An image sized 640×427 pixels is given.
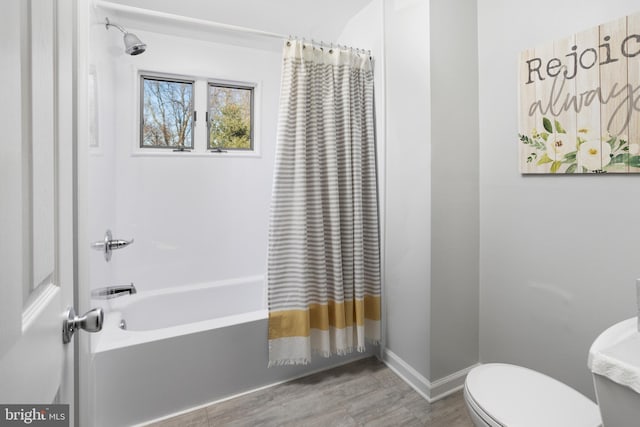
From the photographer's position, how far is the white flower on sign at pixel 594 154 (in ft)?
4.29

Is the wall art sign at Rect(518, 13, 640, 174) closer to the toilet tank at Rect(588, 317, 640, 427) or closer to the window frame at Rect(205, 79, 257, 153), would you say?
the toilet tank at Rect(588, 317, 640, 427)

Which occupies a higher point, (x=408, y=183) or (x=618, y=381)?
(x=408, y=183)

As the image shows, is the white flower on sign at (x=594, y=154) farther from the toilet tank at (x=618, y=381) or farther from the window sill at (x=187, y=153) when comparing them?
the window sill at (x=187, y=153)

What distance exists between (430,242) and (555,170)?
2.23ft

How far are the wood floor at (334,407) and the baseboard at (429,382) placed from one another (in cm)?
3

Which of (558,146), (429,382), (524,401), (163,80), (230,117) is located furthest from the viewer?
(230,117)

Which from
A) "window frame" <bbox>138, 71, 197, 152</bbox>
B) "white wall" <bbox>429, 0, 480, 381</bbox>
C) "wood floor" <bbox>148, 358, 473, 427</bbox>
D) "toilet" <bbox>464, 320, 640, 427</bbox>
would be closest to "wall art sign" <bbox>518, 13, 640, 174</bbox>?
"white wall" <bbox>429, 0, 480, 381</bbox>

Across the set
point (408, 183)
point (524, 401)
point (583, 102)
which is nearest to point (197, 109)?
point (408, 183)

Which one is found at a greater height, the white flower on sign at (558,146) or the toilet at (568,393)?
the white flower on sign at (558,146)

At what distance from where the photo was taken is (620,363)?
68 centimetres

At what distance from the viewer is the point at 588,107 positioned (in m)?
1.35

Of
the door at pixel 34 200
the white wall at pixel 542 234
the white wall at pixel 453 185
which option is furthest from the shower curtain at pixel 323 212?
the door at pixel 34 200

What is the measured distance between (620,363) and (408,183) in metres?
1.28

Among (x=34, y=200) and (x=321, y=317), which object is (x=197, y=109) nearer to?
(x=321, y=317)
